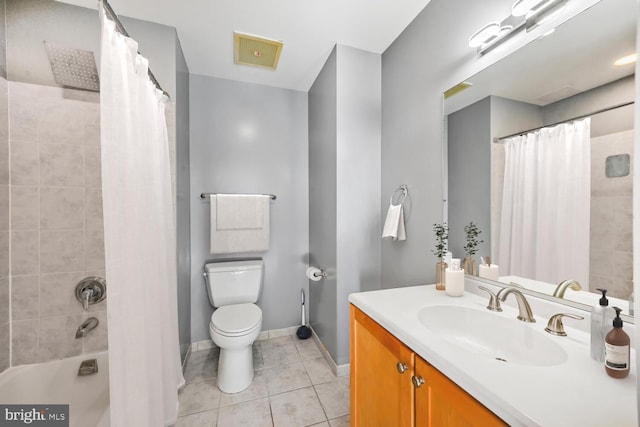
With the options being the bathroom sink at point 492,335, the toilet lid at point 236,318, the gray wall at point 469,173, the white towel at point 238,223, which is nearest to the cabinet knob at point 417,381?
the bathroom sink at point 492,335

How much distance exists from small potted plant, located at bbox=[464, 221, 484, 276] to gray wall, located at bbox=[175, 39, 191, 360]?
5.72 feet

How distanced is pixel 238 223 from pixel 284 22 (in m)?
1.49

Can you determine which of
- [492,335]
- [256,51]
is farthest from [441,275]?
[256,51]

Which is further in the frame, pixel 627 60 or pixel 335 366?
pixel 335 366

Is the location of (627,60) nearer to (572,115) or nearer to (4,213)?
(572,115)

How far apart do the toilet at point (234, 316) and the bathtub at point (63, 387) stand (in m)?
0.61

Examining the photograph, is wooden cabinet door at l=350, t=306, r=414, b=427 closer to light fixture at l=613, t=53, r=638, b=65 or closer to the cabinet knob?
the cabinet knob

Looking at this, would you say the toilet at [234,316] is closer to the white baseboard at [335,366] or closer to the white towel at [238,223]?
the white towel at [238,223]

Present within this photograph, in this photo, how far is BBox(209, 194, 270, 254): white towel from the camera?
6.76 ft

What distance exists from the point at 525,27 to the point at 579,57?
9.5 inches

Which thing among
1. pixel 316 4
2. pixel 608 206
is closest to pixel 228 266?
pixel 316 4

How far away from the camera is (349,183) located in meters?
1.78

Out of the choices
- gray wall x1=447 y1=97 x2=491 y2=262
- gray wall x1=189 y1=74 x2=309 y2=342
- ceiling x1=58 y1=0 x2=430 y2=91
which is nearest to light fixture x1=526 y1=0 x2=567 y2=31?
gray wall x1=447 y1=97 x2=491 y2=262

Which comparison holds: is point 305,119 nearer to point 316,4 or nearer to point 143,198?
point 316,4
